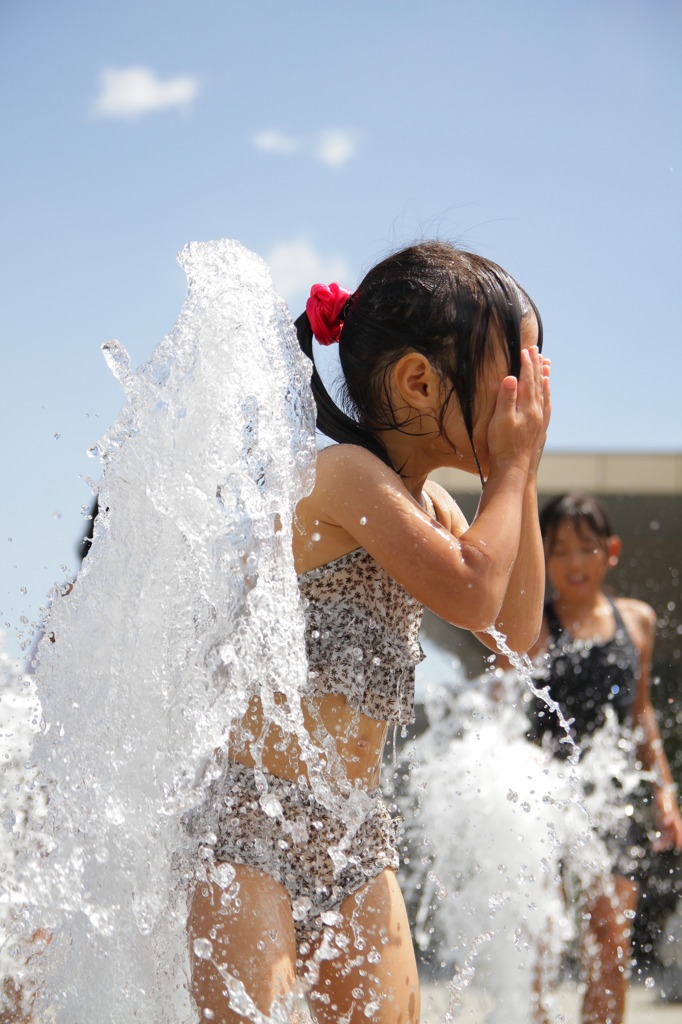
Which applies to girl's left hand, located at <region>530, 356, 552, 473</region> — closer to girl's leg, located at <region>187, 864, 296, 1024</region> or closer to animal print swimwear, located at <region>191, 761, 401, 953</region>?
animal print swimwear, located at <region>191, 761, 401, 953</region>

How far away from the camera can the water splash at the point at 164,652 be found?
172 cm

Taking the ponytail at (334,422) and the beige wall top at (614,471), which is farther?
the beige wall top at (614,471)

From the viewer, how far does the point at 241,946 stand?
160 cm

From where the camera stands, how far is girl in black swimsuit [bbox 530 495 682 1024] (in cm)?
438

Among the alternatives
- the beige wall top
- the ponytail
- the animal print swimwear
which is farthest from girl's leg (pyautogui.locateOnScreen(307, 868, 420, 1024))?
the beige wall top

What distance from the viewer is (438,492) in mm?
2186

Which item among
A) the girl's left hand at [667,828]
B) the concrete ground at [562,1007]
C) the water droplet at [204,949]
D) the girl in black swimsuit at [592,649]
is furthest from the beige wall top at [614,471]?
the water droplet at [204,949]

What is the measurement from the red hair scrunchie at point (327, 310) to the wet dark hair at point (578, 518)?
279cm

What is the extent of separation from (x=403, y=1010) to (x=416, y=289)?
1171 mm

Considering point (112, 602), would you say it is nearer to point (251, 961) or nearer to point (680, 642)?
point (251, 961)

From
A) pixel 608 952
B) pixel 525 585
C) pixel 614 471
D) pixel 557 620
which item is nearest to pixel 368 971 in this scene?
pixel 525 585

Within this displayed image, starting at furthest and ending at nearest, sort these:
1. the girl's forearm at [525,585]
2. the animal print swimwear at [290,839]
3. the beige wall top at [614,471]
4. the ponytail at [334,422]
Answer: the beige wall top at [614,471]
the girl's forearm at [525,585]
the ponytail at [334,422]
the animal print swimwear at [290,839]

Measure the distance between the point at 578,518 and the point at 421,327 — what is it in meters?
2.95

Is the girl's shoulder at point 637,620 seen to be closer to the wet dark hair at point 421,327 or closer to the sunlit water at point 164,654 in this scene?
the wet dark hair at point 421,327
